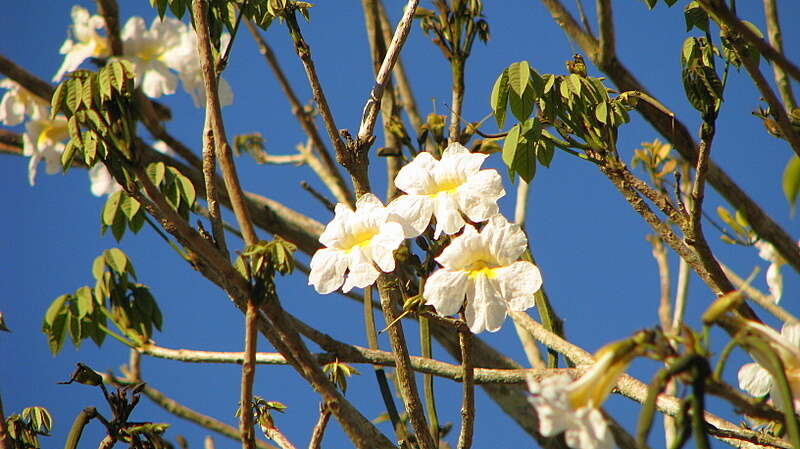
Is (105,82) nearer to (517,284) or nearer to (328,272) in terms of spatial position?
(328,272)

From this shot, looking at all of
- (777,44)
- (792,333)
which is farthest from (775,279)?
(792,333)

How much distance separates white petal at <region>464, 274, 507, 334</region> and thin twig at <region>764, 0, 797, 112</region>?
156 cm

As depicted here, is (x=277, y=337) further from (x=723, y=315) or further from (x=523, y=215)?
(x=523, y=215)

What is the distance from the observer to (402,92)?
3.21 m

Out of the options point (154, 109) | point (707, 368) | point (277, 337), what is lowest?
point (707, 368)

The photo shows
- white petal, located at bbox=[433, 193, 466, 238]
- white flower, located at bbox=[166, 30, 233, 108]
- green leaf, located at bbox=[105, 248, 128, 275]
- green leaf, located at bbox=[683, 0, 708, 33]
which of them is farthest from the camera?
Answer: green leaf, located at bbox=[105, 248, 128, 275]

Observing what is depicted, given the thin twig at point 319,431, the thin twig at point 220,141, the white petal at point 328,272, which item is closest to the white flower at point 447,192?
the white petal at point 328,272

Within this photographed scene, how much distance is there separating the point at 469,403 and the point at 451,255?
0.94ft

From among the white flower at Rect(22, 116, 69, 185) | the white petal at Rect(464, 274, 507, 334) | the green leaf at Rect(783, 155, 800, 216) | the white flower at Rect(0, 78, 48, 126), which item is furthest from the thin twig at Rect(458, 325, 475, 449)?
the white flower at Rect(0, 78, 48, 126)

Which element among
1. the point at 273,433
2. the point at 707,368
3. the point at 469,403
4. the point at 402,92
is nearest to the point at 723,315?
the point at 707,368

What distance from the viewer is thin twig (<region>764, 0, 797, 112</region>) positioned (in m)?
2.47

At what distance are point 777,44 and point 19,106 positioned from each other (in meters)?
2.17

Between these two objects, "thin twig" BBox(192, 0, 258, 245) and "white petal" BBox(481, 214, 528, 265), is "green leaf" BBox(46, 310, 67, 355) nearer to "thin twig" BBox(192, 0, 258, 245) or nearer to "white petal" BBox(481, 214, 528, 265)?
"thin twig" BBox(192, 0, 258, 245)

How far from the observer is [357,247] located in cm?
135
